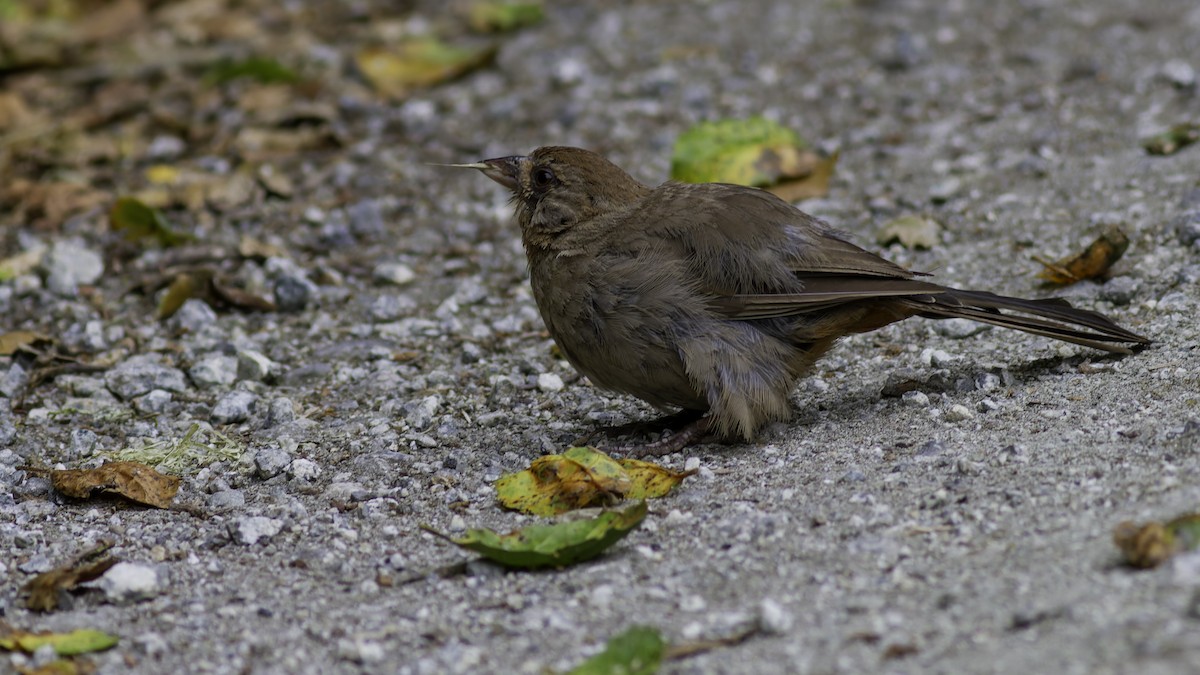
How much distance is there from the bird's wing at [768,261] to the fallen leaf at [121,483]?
1.88 meters

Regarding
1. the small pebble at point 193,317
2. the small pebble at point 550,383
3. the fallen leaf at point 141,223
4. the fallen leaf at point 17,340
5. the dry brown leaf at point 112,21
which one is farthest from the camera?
the dry brown leaf at point 112,21

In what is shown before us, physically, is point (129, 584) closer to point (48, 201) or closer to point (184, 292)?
point (184, 292)

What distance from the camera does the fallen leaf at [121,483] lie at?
14.2ft

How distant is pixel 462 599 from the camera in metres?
3.50

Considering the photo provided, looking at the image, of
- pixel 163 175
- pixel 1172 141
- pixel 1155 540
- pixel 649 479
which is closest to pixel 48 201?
pixel 163 175

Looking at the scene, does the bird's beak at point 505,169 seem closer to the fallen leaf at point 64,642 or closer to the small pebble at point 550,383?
the small pebble at point 550,383

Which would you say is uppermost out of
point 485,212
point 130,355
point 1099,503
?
point 1099,503

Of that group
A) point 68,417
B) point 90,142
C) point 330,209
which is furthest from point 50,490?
point 90,142

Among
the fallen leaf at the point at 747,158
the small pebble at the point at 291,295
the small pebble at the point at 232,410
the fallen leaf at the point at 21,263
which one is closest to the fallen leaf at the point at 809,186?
the fallen leaf at the point at 747,158

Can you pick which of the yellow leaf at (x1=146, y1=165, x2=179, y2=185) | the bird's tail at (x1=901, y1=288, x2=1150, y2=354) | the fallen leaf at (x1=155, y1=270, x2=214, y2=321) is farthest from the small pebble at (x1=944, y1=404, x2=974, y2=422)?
the yellow leaf at (x1=146, y1=165, x2=179, y2=185)

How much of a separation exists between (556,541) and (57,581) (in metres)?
1.36

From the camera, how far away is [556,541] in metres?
3.63

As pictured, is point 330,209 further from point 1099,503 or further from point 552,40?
point 1099,503

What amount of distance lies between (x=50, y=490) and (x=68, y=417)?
0.84 m
